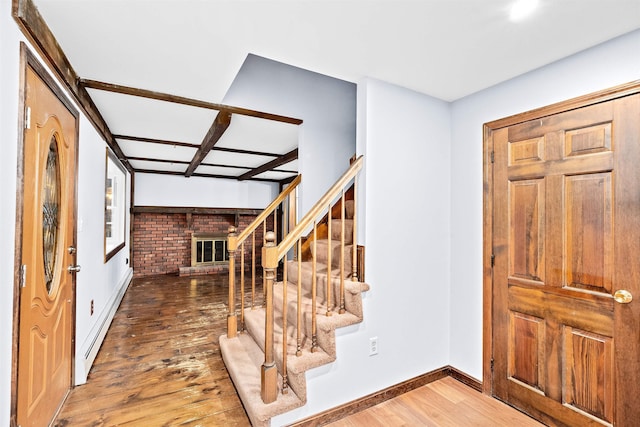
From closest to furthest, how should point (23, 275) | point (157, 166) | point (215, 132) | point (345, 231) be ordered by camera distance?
point (23, 275)
point (345, 231)
point (215, 132)
point (157, 166)

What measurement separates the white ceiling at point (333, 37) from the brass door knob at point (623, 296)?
1.40 m

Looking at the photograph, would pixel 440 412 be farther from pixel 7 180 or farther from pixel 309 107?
pixel 309 107

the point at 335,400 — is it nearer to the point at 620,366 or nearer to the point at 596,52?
the point at 620,366

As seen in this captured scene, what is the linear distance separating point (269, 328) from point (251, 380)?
516 millimetres

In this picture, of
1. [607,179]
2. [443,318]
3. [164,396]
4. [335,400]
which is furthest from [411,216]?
[164,396]

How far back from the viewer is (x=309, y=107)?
318 centimetres

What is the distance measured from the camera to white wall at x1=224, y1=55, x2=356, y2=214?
2809mm

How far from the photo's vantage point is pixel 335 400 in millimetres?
1997

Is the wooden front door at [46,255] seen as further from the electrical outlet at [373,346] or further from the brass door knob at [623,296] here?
the brass door knob at [623,296]

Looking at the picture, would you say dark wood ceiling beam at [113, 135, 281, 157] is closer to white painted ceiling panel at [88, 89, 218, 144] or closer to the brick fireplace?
white painted ceiling panel at [88, 89, 218, 144]

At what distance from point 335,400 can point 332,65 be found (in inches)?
87.7

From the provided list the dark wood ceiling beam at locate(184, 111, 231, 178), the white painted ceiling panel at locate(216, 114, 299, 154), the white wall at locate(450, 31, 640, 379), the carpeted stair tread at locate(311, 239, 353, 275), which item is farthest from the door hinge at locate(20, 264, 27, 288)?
the white wall at locate(450, 31, 640, 379)

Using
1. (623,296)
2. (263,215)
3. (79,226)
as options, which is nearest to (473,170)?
(623,296)

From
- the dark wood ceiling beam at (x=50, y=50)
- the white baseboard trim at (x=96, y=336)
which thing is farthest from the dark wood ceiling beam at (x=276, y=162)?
the white baseboard trim at (x=96, y=336)
